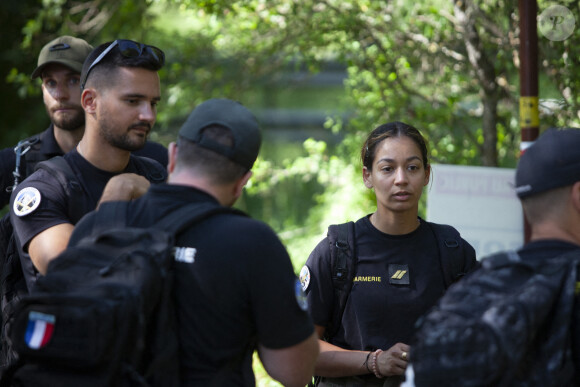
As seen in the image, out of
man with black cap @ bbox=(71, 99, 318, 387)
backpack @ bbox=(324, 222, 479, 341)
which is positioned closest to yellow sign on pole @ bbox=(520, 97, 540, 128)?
backpack @ bbox=(324, 222, 479, 341)

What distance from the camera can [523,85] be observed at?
4.78m

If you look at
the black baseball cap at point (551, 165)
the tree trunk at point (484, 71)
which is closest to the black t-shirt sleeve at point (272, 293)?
the black baseball cap at point (551, 165)

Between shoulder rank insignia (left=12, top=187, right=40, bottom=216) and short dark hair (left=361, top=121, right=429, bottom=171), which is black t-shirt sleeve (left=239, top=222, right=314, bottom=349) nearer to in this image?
shoulder rank insignia (left=12, top=187, right=40, bottom=216)

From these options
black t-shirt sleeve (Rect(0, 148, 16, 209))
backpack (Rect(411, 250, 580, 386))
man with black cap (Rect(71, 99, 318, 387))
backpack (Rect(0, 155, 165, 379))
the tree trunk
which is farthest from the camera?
the tree trunk

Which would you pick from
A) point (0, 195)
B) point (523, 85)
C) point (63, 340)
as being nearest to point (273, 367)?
point (63, 340)

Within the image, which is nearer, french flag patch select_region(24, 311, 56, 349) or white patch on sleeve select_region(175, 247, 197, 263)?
french flag patch select_region(24, 311, 56, 349)

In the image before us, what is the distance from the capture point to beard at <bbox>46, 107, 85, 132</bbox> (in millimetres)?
3678

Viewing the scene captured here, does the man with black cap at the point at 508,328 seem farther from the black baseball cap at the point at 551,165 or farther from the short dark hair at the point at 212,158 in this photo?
the short dark hair at the point at 212,158

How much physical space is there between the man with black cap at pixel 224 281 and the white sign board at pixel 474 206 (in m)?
3.17

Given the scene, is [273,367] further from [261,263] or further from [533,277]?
[533,277]

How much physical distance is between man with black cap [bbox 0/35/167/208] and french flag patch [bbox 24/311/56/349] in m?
1.70

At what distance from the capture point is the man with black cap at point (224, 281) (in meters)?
2.12

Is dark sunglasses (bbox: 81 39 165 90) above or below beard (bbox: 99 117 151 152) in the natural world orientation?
above

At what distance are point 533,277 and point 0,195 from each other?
2781 mm
